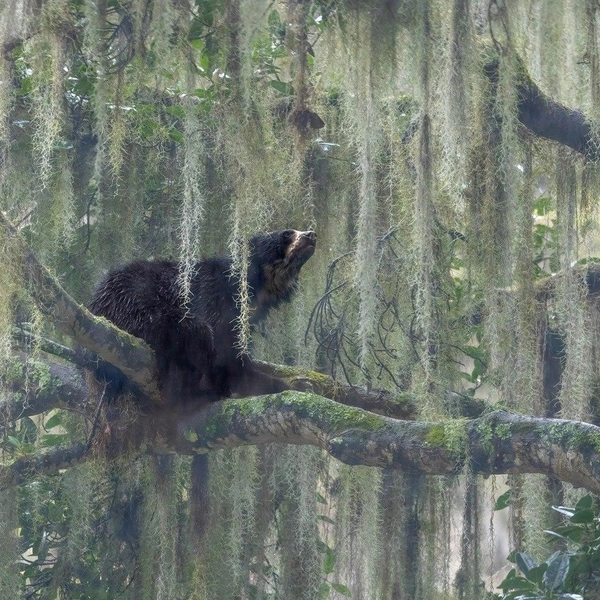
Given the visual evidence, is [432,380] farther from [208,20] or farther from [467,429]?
[208,20]

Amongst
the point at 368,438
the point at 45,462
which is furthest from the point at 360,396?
the point at 45,462

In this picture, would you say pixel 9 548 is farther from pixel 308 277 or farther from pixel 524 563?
pixel 524 563

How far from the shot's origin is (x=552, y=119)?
15.2ft

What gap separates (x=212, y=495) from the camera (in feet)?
14.4

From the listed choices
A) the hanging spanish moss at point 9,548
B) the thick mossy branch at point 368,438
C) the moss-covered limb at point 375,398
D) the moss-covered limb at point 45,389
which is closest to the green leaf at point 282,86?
the moss-covered limb at point 375,398

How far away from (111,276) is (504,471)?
2139mm

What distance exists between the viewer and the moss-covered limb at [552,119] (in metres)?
4.60

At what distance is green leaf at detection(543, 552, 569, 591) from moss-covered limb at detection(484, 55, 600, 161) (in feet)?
7.73

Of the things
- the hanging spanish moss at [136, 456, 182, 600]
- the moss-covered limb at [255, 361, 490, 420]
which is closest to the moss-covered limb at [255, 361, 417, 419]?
the moss-covered limb at [255, 361, 490, 420]

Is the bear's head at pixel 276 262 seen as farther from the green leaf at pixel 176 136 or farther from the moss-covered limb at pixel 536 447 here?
the moss-covered limb at pixel 536 447

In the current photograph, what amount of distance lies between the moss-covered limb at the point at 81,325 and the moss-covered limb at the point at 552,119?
2.10 metres

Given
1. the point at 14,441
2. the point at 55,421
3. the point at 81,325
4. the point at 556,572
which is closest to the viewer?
the point at 556,572

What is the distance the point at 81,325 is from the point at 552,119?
245 cm

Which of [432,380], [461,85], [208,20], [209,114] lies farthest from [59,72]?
[432,380]
